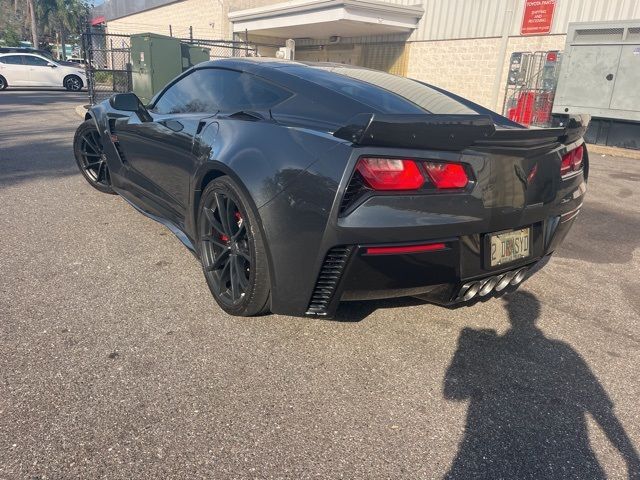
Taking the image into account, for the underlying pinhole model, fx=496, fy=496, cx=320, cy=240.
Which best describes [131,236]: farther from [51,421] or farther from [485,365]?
[485,365]

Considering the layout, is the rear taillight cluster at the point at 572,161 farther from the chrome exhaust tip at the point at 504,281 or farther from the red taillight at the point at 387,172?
the red taillight at the point at 387,172

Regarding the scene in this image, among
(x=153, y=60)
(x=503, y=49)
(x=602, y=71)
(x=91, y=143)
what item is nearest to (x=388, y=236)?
(x=91, y=143)

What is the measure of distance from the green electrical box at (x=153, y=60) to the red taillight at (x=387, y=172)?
11.5 meters

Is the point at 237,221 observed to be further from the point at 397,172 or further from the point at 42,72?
the point at 42,72

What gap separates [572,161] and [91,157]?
179 inches

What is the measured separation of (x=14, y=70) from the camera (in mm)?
19188

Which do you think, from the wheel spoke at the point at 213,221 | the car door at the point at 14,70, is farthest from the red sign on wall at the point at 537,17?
the car door at the point at 14,70

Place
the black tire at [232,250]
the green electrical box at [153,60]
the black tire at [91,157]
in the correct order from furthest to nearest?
the green electrical box at [153,60] → the black tire at [91,157] → the black tire at [232,250]

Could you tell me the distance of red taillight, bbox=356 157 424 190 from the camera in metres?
2.08

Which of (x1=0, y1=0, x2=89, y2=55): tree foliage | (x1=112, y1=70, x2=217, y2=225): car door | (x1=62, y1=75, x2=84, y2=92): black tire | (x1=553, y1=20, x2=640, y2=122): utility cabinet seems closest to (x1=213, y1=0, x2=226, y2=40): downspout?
(x1=62, y1=75, x2=84, y2=92): black tire

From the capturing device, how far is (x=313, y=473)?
1765 mm

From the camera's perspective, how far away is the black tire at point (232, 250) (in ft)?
8.13

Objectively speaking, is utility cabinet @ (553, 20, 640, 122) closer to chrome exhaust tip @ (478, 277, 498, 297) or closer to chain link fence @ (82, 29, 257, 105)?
chain link fence @ (82, 29, 257, 105)

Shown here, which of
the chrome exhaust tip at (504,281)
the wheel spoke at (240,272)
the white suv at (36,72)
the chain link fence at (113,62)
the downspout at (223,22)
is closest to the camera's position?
the chrome exhaust tip at (504,281)
